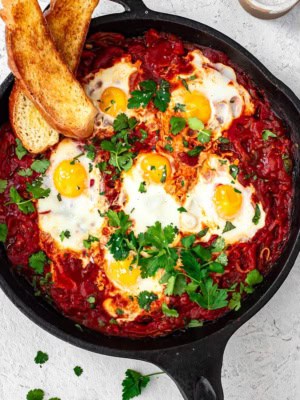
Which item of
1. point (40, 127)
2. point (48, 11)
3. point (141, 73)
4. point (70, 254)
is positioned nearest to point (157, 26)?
point (141, 73)

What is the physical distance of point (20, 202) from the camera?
17.9ft

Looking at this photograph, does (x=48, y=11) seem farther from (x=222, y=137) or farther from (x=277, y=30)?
(x=277, y=30)

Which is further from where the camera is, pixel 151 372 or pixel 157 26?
pixel 151 372

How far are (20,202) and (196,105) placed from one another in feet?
5.28

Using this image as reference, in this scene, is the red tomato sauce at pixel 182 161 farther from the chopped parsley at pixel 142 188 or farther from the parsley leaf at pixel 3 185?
the chopped parsley at pixel 142 188

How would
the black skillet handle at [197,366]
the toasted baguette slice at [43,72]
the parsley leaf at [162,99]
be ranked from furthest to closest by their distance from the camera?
1. the parsley leaf at [162,99]
2. the black skillet handle at [197,366]
3. the toasted baguette slice at [43,72]

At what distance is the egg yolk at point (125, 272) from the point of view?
5469 millimetres

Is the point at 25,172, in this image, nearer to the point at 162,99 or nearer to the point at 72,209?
the point at 72,209

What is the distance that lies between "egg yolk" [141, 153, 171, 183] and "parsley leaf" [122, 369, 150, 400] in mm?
1747

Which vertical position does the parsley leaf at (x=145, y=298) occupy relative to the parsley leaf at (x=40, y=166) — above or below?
below

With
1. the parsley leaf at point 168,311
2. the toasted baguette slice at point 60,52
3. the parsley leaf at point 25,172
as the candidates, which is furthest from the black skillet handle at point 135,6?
the parsley leaf at point 168,311

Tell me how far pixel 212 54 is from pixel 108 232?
5.64ft

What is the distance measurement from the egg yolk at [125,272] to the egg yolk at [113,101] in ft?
3.95

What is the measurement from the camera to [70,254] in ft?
18.0
